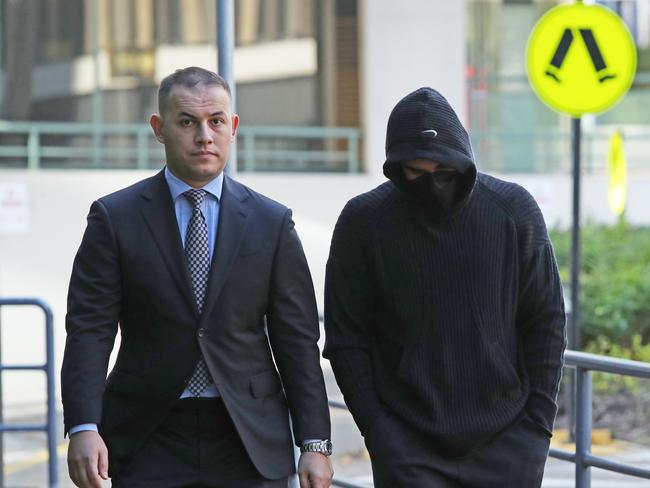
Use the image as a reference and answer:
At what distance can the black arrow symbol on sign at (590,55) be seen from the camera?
10141mm

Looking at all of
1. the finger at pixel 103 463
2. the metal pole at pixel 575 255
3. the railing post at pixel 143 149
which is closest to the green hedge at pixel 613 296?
the metal pole at pixel 575 255

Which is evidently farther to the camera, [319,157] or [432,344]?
[319,157]

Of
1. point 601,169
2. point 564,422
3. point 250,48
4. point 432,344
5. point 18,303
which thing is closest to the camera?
point 432,344

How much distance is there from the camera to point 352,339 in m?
3.74

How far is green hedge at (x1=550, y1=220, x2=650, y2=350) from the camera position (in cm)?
1317

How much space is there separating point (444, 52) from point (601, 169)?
5309 mm

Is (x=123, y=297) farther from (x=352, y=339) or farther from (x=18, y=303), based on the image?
(x=18, y=303)

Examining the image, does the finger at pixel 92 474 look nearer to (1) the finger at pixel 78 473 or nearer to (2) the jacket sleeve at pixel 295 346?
(1) the finger at pixel 78 473

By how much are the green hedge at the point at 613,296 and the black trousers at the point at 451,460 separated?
9.11 metres

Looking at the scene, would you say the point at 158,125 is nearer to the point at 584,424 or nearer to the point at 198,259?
the point at 198,259

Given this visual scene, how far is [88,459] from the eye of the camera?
3.59 m

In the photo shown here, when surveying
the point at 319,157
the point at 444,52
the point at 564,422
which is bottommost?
the point at 564,422

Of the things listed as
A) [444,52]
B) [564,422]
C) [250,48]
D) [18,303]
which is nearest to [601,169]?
[444,52]

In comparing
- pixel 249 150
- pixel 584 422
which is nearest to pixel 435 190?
pixel 584 422
